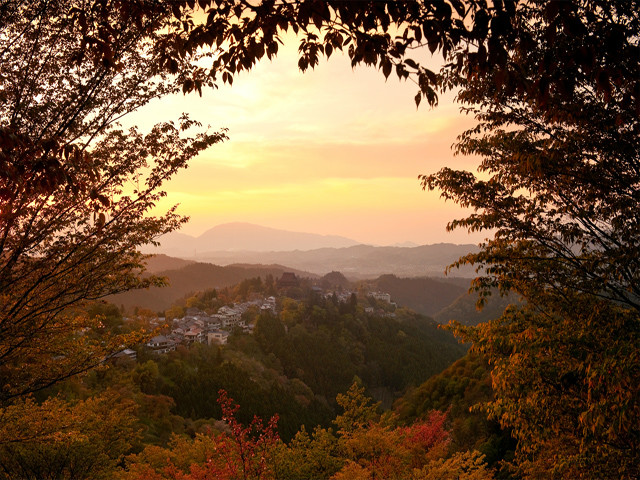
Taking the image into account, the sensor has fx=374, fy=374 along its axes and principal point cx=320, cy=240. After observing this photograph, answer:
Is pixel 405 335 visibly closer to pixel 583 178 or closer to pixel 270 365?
pixel 270 365

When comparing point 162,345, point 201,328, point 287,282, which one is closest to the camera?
point 162,345

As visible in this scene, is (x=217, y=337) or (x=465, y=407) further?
(x=217, y=337)

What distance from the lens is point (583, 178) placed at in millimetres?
5383

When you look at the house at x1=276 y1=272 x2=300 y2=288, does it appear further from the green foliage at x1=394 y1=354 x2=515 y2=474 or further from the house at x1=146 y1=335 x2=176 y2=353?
the green foliage at x1=394 y1=354 x2=515 y2=474

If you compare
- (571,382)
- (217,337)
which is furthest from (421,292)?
(571,382)

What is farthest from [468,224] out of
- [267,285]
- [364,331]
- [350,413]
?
[267,285]

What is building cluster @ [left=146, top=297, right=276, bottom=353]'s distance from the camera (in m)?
48.2

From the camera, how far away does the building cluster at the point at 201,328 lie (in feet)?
158

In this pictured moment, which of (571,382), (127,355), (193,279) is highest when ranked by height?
(571,382)

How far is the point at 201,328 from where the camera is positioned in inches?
2313

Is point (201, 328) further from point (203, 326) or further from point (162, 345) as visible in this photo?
point (162, 345)

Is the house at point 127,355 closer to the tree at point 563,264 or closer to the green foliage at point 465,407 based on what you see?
the green foliage at point 465,407

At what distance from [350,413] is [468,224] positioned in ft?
36.9

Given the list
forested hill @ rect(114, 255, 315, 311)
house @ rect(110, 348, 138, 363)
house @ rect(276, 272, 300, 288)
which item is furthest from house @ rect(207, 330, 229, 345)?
forested hill @ rect(114, 255, 315, 311)
